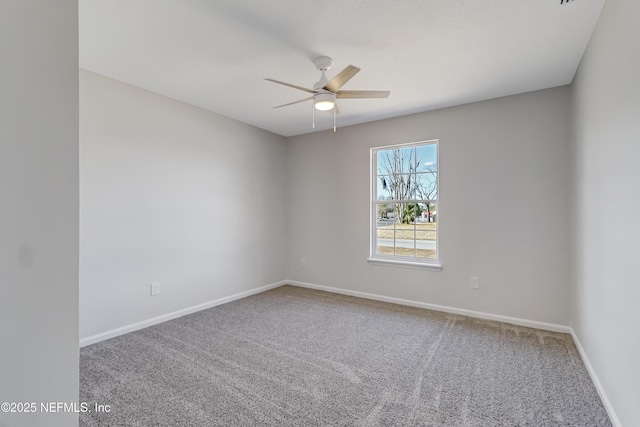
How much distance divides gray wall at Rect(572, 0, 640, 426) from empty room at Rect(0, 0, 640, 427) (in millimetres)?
22

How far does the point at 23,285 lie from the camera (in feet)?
2.93

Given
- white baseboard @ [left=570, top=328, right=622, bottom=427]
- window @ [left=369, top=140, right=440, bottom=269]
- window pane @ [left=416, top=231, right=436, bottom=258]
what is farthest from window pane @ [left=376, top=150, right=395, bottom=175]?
white baseboard @ [left=570, top=328, right=622, bottom=427]

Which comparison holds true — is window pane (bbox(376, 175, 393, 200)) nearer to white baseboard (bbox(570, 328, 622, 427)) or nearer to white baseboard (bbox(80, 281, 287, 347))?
white baseboard (bbox(80, 281, 287, 347))

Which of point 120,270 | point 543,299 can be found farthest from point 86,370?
point 543,299

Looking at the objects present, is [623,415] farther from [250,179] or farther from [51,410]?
[250,179]

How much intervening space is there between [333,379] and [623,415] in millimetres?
1664

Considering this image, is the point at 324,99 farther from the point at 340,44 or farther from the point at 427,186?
the point at 427,186

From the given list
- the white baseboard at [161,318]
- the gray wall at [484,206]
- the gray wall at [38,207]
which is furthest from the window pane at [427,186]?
the gray wall at [38,207]

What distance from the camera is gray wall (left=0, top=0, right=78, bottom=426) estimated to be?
0.87 m

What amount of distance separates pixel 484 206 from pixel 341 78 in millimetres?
2273

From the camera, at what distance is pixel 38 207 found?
0.92 meters

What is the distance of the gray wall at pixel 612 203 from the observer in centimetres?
153

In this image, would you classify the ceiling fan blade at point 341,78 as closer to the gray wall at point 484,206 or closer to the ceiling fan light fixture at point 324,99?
the ceiling fan light fixture at point 324,99

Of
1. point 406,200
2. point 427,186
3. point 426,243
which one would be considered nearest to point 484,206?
point 427,186
